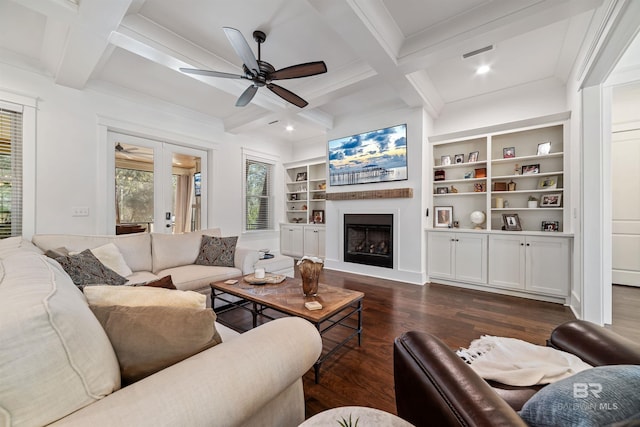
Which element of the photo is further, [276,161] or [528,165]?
[276,161]

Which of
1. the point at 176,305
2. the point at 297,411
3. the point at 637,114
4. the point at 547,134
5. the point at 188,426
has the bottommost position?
the point at 297,411

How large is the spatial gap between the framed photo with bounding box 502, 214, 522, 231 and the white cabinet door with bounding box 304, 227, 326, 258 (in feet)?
10.4

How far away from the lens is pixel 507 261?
336 cm

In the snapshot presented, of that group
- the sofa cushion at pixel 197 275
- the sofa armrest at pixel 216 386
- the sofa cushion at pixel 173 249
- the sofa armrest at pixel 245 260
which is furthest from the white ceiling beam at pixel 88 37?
the sofa armrest at pixel 216 386

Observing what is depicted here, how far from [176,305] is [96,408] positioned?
442 mm

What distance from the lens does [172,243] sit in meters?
3.13

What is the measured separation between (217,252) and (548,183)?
4.44m

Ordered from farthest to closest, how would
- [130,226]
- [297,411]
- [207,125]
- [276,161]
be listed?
[276,161] → [207,125] → [130,226] → [297,411]

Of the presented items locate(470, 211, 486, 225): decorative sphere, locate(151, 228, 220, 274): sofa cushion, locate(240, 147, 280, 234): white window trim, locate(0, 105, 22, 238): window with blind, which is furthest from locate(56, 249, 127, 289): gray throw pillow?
locate(470, 211, 486, 225): decorative sphere

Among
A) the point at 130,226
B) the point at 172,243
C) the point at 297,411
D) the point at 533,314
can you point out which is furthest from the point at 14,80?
the point at 533,314

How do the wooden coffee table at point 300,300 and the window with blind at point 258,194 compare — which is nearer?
the wooden coffee table at point 300,300

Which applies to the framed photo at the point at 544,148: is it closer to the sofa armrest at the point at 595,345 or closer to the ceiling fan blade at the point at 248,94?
the sofa armrest at the point at 595,345

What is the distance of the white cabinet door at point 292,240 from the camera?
582cm

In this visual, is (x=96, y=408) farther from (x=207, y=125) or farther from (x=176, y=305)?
(x=207, y=125)
